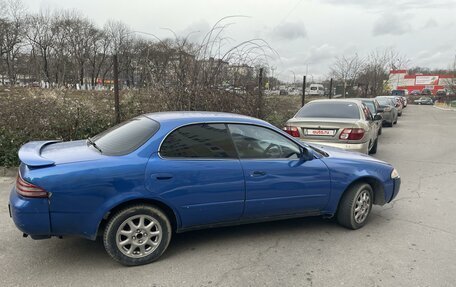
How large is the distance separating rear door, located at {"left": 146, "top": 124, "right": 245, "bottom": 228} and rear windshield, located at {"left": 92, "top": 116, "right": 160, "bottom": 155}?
23 centimetres

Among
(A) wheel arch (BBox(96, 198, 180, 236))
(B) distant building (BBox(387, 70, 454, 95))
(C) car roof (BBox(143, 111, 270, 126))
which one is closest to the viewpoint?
(A) wheel arch (BBox(96, 198, 180, 236))

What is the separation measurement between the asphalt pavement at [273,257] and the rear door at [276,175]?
0.42 metres

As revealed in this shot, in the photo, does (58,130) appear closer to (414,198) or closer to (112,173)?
(112,173)

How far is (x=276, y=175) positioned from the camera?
391cm

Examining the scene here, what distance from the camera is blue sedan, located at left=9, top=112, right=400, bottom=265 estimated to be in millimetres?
3162

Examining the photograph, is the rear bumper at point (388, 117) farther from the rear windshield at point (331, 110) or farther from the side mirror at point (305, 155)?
the side mirror at point (305, 155)

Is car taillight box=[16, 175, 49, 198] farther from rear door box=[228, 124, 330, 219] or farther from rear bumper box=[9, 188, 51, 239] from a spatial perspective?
rear door box=[228, 124, 330, 219]

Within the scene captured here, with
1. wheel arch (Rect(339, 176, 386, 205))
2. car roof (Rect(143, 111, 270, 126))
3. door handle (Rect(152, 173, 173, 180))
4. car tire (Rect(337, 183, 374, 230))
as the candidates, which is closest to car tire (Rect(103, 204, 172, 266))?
door handle (Rect(152, 173, 173, 180))

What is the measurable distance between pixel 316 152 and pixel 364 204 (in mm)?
974

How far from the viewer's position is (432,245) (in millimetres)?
4059

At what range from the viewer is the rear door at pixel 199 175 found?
3436mm

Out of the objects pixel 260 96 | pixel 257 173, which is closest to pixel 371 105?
pixel 260 96

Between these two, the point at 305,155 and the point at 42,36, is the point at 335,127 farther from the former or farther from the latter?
the point at 42,36

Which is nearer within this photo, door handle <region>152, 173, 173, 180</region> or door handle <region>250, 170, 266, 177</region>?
door handle <region>152, 173, 173, 180</region>
